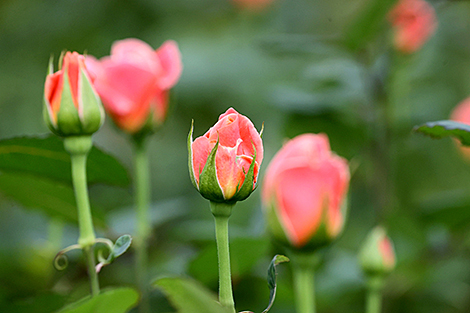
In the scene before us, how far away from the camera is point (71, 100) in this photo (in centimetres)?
33

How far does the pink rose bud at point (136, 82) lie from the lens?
493 millimetres

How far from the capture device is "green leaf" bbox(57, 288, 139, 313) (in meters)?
0.27

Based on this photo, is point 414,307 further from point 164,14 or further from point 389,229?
point 164,14

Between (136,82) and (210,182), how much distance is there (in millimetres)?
239

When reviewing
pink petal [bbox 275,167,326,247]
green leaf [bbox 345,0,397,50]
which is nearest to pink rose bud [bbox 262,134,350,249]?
pink petal [bbox 275,167,326,247]

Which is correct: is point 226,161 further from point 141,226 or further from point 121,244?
point 141,226

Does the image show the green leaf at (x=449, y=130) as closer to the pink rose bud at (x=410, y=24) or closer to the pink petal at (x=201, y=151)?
the pink petal at (x=201, y=151)

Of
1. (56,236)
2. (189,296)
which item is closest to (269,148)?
(56,236)

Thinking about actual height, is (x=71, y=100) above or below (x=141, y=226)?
above

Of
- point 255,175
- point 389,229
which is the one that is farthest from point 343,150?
point 255,175

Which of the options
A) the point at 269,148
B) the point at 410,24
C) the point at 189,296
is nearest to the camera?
the point at 189,296

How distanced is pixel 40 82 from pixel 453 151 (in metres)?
0.96

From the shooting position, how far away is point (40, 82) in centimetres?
129

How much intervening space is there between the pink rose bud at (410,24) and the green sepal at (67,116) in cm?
58
